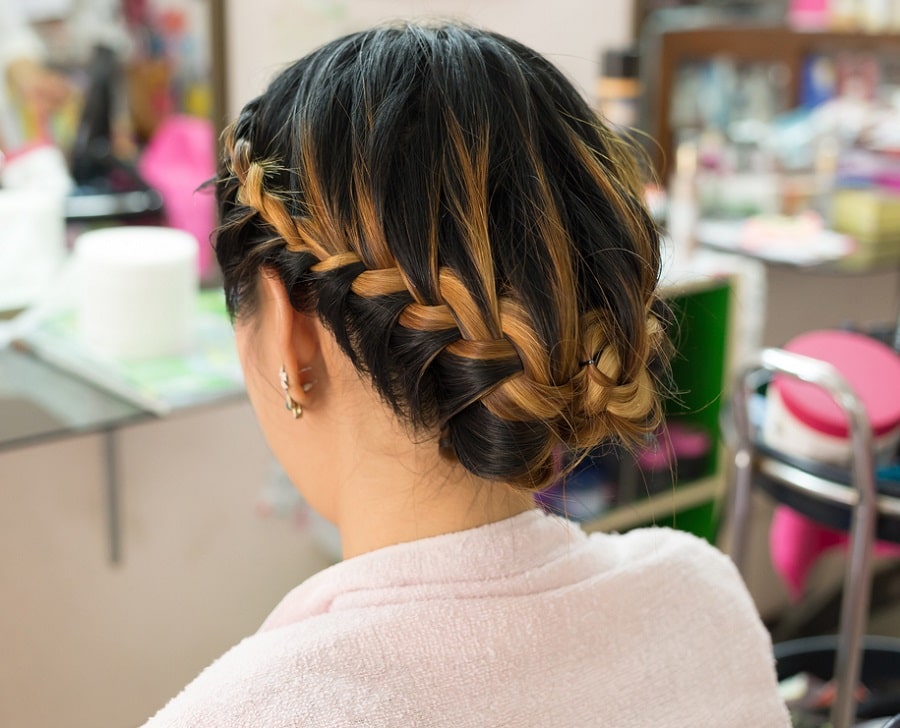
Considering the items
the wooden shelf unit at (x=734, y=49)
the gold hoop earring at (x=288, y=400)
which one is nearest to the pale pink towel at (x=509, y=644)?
the gold hoop earring at (x=288, y=400)

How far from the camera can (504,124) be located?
1.96 ft

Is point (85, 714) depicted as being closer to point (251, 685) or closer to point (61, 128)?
point (61, 128)

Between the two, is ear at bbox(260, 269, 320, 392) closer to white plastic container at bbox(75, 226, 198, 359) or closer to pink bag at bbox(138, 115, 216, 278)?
white plastic container at bbox(75, 226, 198, 359)

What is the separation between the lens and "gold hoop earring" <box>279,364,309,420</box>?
0.67 meters

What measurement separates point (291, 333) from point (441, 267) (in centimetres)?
13

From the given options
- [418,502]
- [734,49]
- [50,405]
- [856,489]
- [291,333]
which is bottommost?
[856,489]

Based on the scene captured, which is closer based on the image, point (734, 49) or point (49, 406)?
point (49, 406)

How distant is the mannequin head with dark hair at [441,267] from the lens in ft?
1.90

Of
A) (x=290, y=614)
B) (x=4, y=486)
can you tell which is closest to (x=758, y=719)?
(x=290, y=614)

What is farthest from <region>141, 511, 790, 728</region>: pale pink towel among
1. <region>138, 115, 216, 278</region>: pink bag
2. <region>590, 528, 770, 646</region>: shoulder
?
<region>138, 115, 216, 278</region>: pink bag

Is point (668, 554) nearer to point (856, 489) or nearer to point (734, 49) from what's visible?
point (856, 489)

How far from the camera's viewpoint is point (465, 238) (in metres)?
0.57

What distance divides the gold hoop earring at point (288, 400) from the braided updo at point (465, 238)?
0.17 feet

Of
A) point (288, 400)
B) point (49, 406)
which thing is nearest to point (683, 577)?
point (288, 400)
